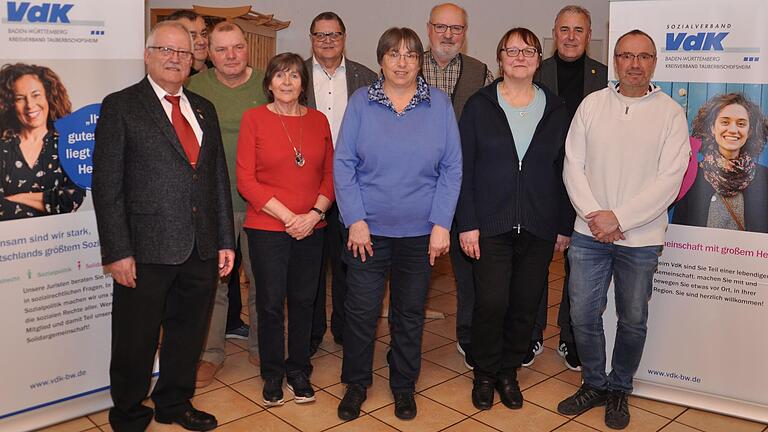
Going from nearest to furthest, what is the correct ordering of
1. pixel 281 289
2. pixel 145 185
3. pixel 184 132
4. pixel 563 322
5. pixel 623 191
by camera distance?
1. pixel 145 185
2. pixel 184 132
3. pixel 623 191
4. pixel 281 289
5. pixel 563 322

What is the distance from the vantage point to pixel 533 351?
12.5 ft

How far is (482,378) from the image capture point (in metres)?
3.25

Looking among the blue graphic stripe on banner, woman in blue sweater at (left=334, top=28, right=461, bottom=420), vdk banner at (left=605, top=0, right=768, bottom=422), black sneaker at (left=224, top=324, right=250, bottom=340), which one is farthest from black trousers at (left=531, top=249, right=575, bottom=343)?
the blue graphic stripe on banner

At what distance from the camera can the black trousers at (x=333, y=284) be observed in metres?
3.72

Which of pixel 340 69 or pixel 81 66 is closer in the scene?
pixel 81 66

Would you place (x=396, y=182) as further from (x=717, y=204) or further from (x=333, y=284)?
(x=717, y=204)

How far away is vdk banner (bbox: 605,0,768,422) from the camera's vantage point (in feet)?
9.98


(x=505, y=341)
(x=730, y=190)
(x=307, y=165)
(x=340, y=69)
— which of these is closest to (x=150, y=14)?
(x=340, y=69)

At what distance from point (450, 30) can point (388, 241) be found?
130 centimetres

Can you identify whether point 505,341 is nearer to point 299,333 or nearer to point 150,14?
point 299,333

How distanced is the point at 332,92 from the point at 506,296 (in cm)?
141

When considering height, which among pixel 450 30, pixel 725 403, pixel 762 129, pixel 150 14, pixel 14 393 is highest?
pixel 150 14

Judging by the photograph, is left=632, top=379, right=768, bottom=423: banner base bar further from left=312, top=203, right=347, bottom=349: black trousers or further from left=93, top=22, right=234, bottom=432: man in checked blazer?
left=93, top=22, right=234, bottom=432: man in checked blazer

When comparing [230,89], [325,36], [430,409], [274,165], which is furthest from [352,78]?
[430,409]
